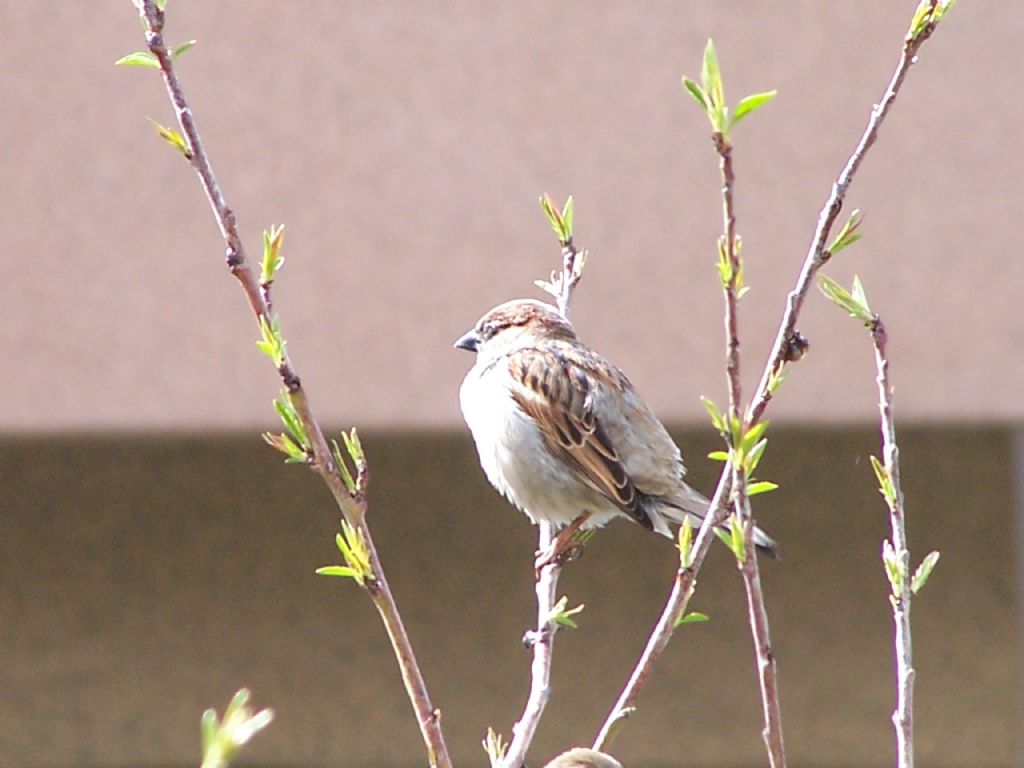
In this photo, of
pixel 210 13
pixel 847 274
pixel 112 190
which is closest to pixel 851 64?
pixel 847 274

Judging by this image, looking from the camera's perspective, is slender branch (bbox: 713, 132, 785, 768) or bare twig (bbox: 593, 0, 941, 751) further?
bare twig (bbox: 593, 0, 941, 751)

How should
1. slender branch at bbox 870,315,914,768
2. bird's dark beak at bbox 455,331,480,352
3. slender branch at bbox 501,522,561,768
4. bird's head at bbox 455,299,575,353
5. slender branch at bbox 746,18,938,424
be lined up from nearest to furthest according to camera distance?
1. slender branch at bbox 746,18,938,424
2. slender branch at bbox 870,315,914,768
3. slender branch at bbox 501,522,561,768
4. bird's head at bbox 455,299,575,353
5. bird's dark beak at bbox 455,331,480,352

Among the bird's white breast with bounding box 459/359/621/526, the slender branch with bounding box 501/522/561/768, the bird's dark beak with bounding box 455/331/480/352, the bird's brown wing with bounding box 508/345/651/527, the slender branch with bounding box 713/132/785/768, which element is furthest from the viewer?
the bird's dark beak with bounding box 455/331/480/352

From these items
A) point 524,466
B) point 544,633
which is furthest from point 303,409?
point 524,466

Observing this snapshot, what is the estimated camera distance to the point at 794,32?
669 cm

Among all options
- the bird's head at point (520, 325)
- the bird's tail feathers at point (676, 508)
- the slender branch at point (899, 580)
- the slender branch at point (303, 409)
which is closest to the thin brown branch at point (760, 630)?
the slender branch at point (899, 580)

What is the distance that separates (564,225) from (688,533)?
0.96 metres

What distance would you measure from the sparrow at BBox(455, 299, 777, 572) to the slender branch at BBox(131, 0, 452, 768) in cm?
175

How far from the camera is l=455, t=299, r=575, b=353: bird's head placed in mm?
4152

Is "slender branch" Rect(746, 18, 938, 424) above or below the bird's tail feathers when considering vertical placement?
below

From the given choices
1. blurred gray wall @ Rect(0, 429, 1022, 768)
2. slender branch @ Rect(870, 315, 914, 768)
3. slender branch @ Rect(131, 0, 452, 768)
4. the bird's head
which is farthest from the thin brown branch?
blurred gray wall @ Rect(0, 429, 1022, 768)

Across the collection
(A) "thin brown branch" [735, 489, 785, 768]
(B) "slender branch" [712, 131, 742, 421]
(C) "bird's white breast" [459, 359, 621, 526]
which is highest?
(C) "bird's white breast" [459, 359, 621, 526]

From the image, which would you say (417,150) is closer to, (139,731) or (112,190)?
(112,190)

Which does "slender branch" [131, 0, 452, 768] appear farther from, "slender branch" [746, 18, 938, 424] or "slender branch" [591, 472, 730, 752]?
"slender branch" [746, 18, 938, 424]
